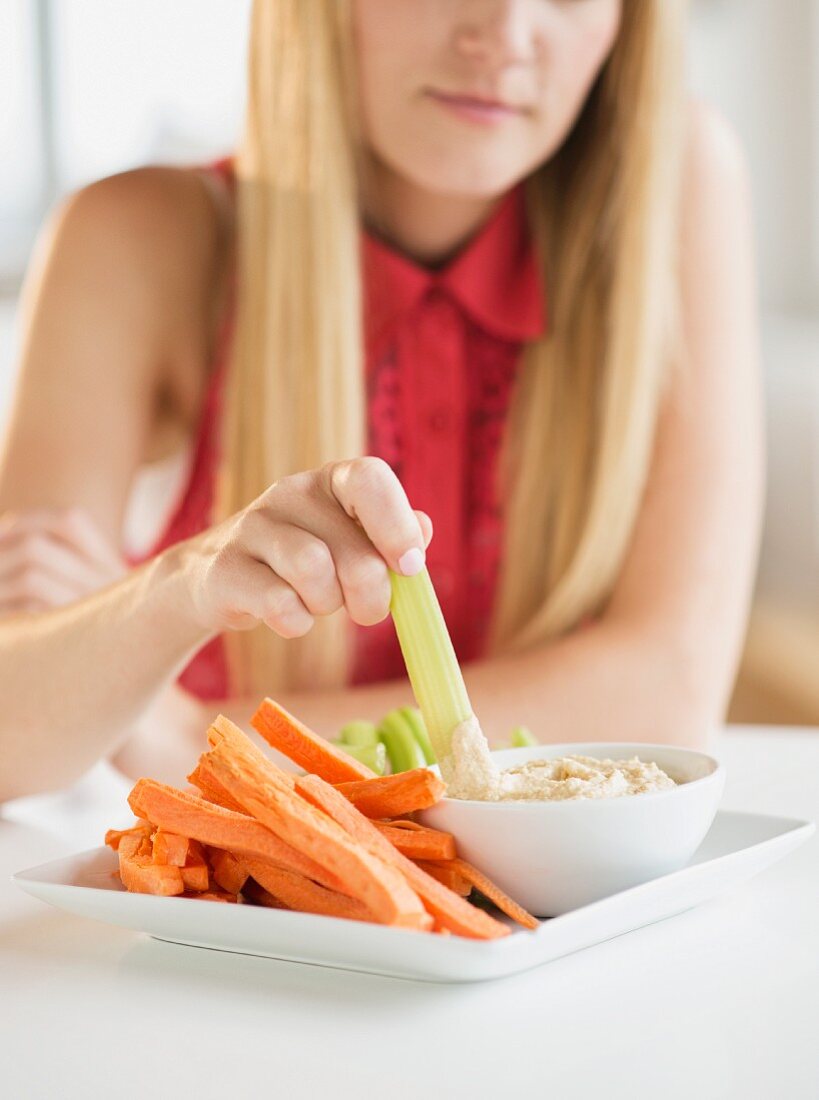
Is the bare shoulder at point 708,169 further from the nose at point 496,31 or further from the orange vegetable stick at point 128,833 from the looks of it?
the orange vegetable stick at point 128,833

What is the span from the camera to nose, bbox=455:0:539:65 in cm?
140

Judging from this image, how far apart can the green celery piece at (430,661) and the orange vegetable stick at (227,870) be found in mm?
124

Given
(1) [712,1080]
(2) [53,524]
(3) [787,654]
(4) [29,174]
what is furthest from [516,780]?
(4) [29,174]

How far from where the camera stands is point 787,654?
11.2 ft

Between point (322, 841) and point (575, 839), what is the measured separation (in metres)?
0.12

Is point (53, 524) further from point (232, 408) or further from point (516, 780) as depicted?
point (516, 780)

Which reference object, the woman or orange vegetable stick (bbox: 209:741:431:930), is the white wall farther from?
orange vegetable stick (bbox: 209:741:431:930)

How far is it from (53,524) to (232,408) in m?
0.31

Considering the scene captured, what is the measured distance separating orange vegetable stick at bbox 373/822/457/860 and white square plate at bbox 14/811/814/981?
2.3 inches

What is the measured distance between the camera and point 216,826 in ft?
2.20

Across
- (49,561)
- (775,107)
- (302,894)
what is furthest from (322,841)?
(775,107)

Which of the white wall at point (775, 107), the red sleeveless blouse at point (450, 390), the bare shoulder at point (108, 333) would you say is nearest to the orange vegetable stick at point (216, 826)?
the bare shoulder at point (108, 333)

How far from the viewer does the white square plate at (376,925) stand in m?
0.59

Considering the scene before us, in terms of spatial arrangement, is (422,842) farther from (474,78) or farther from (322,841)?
(474,78)
